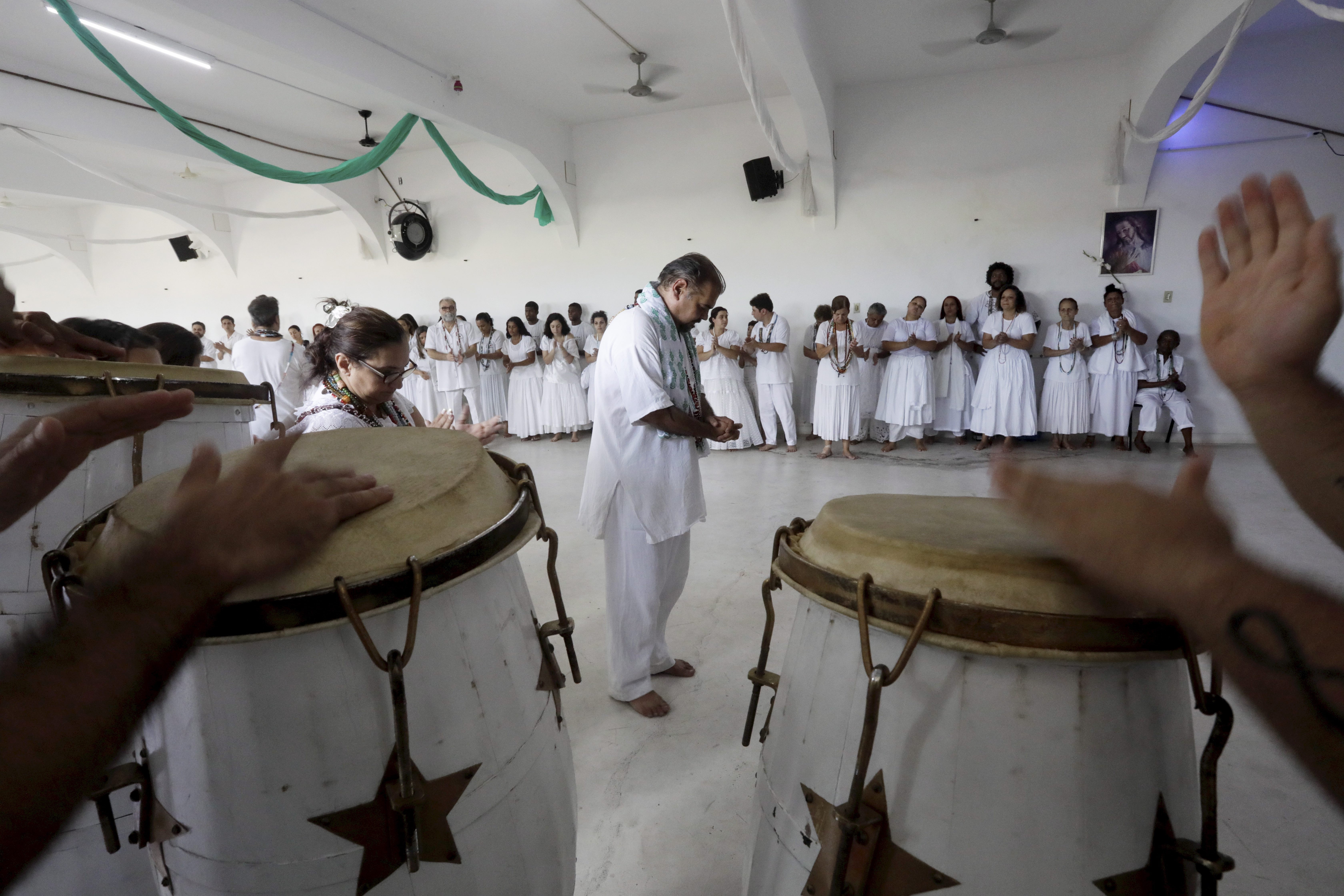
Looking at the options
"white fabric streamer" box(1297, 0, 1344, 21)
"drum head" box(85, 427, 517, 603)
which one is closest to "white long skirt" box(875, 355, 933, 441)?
"white fabric streamer" box(1297, 0, 1344, 21)

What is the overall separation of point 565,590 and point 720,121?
6.27 meters

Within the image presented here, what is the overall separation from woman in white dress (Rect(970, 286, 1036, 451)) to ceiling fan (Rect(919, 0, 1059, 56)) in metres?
2.21

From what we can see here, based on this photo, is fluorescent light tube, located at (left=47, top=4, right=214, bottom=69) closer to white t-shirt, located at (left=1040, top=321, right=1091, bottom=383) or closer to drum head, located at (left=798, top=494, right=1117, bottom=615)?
drum head, located at (left=798, top=494, right=1117, bottom=615)

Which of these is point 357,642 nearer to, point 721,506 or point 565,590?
point 565,590

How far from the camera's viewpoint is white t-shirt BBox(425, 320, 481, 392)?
26.3ft

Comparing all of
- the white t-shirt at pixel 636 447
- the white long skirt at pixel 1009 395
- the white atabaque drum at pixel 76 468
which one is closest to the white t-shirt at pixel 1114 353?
the white long skirt at pixel 1009 395

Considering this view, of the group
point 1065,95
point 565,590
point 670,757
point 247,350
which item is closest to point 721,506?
point 565,590

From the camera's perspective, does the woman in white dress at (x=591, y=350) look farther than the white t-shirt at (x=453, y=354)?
No

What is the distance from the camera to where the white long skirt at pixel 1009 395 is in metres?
6.21

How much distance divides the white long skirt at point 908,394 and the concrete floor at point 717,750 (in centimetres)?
274

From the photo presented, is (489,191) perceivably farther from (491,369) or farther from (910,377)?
(910,377)

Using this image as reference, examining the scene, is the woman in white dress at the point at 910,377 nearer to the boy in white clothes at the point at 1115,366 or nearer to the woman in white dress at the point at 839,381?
the woman in white dress at the point at 839,381

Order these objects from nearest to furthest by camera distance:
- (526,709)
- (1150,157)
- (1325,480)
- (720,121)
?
(1325,480), (526,709), (1150,157), (720,121)

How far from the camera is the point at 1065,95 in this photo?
20.6 ft
